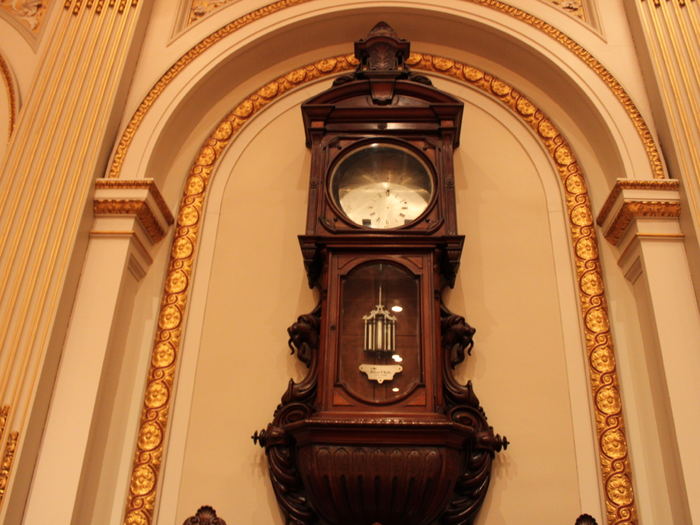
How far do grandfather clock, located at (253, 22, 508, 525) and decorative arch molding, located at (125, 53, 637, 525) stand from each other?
39cm

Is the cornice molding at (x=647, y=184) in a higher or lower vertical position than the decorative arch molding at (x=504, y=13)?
lower

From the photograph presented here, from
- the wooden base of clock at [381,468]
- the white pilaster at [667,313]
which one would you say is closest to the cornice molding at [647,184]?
the white pilaster at [667,313]

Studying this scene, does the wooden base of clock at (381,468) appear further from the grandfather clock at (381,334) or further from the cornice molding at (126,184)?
the cornice molding at (126,184)

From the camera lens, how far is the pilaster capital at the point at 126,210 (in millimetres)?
2555

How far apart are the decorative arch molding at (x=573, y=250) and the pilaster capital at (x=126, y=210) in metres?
0.18

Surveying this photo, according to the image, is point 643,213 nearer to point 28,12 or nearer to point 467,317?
point 467,317

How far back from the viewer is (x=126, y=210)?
2.57 meters

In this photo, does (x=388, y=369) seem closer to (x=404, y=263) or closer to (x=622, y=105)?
(x=404, y=263)

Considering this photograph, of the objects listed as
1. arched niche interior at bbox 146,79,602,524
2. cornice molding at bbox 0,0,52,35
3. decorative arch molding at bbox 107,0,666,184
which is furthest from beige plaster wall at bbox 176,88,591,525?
cornice molding at bbox 0,0,52,35

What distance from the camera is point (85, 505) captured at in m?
2.23

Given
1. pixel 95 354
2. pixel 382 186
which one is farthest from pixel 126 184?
pixel 382 186

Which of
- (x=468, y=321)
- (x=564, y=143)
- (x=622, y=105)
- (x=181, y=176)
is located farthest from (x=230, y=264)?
(x=622, y=105)

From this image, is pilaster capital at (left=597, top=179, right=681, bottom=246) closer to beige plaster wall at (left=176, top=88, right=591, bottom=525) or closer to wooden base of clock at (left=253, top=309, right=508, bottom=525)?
Answer: beige plaster wall at (left=176, top=88, right=591, bottom=525)

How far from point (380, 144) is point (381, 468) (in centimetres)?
121
